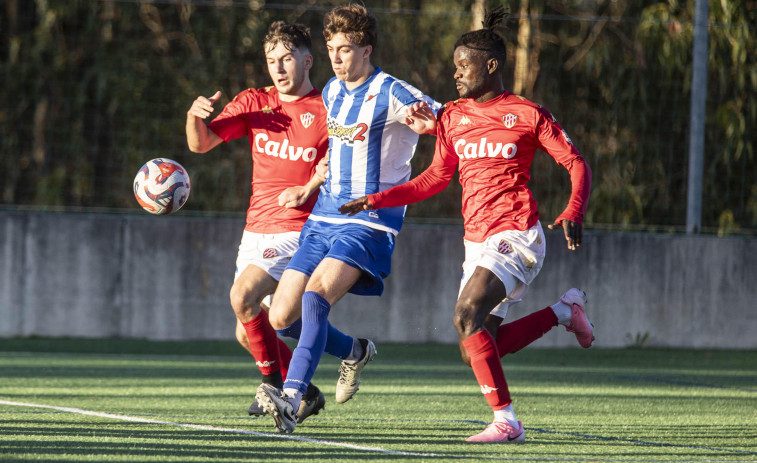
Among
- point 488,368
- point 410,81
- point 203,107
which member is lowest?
point 488,368

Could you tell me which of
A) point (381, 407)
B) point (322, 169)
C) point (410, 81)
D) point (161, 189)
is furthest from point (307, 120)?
point (410, 81)

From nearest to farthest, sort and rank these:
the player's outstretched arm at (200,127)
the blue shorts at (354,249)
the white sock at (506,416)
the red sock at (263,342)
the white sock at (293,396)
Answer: the white sock at (293,396) < the white sock at (506,416) < the blue shorts at (354,249) < the player's outstretched arm at (200,127) < the red sock at (263,342)

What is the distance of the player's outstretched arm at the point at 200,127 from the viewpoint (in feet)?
20.1

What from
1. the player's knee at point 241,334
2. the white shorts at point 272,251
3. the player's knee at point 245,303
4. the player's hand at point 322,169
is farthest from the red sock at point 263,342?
the player's hand at point 322,169

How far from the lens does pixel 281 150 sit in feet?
20.7

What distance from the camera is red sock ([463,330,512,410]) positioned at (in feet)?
17.5

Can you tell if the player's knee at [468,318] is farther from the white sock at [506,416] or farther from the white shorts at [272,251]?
the white shorts at [272,251]

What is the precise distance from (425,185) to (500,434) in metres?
1.32

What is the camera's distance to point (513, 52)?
13.0m

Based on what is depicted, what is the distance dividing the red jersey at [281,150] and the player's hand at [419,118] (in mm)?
757

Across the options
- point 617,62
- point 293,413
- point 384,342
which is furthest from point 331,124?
point 617,62

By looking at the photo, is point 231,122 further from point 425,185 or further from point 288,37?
point 425,185

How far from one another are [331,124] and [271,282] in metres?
0.97

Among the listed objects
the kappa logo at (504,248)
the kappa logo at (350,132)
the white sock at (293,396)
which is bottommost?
the white sock at (293,396)
